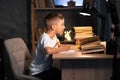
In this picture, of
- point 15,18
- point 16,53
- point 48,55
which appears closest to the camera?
point 48,55

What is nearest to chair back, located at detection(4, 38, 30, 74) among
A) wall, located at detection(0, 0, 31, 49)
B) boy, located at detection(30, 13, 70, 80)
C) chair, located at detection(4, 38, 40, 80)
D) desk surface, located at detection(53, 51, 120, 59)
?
chair, located at detection(4, 38, 40, 80)

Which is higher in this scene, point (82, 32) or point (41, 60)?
point (82, 32)

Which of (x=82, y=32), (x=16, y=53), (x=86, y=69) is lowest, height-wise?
(x=86, y=69)

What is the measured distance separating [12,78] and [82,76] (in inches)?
28.5

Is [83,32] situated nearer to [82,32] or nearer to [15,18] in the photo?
Result: [82,32]

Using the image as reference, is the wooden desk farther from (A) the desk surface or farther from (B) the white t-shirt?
(B) the white t-shirt

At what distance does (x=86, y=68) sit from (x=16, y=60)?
0.76 meters

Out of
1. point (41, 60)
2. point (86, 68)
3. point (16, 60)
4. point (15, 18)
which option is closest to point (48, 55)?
point (41, 60)

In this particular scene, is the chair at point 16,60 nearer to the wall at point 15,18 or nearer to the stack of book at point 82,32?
the stack of book at point 82,32

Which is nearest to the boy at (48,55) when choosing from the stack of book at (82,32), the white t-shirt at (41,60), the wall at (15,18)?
the white t-shirt at (41,60)

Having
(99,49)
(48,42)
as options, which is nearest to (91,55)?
(99,49)

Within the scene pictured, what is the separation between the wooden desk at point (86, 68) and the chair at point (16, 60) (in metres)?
0.33

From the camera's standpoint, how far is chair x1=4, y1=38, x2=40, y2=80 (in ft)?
8.76

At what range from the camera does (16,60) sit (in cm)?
279
